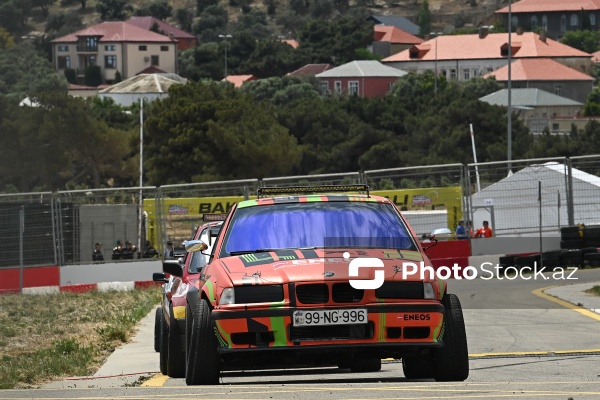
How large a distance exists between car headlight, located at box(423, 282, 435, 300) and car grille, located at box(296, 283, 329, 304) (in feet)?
2.40

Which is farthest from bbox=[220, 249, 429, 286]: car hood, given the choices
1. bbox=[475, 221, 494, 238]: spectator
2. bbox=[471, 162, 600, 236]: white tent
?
bbox=[471, 162, 600, 236]: white tent

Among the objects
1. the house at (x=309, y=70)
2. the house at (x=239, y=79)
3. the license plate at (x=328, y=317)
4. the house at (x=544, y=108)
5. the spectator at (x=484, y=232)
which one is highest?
the house at (x=309, y=70)

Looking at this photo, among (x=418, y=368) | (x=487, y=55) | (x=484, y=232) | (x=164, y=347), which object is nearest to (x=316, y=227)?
(x=418, y=368)

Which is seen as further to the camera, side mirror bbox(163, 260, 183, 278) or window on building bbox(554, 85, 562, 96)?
window on building bbox(554, 85, 562, 96)

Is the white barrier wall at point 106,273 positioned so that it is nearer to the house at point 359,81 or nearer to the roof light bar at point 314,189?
the roof light bar at point 314,189

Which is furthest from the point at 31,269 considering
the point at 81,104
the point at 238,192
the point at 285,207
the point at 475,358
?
the point at 81,104

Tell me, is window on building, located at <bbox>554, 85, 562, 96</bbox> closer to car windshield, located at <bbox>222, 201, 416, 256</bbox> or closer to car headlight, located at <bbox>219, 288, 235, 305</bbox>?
car windshield, located at <bbox>222, 201, 416, 256</bbox>

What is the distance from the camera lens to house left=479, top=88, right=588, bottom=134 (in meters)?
154

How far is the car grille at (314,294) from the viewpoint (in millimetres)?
10477

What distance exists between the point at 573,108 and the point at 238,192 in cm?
13217

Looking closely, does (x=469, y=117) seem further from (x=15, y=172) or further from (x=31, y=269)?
(x=31, y=269)

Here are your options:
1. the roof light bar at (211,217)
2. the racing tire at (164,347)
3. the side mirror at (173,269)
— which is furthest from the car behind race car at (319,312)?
the roof light bar at (211,217)

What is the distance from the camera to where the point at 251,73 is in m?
195

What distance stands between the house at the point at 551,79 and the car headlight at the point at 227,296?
552 ft
